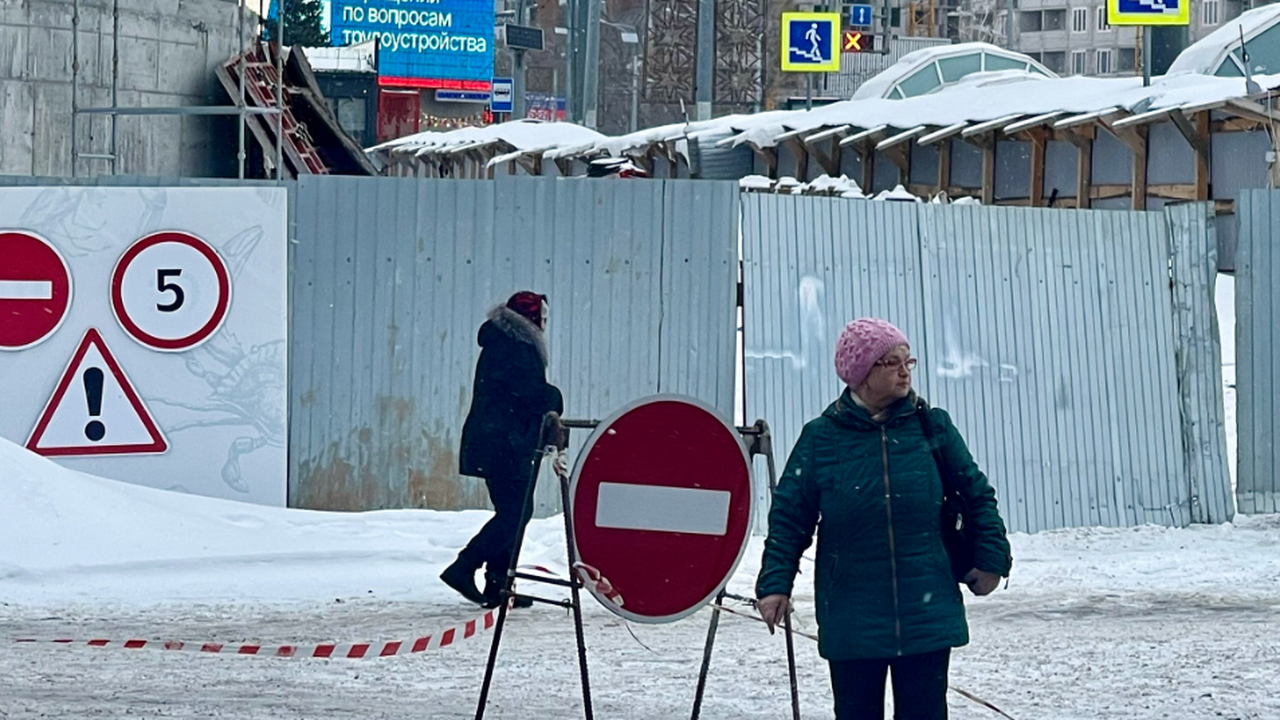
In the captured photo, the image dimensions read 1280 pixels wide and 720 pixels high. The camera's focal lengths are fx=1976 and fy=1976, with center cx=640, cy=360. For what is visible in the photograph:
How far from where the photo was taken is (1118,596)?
9828mm

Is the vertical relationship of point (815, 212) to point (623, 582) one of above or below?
above

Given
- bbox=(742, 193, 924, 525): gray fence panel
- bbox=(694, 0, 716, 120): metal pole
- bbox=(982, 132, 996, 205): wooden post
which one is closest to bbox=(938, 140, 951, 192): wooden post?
bbox=(982, 132, 996, 205): wooden post

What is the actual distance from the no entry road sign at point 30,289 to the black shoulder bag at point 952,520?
7.06 m

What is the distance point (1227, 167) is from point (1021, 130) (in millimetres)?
4081

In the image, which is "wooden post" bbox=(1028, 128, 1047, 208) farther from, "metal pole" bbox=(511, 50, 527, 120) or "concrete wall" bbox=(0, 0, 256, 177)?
"metal pole" bbox=(511, 50, 527, 120)

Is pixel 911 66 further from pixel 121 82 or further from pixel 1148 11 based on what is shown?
pixel 121 82

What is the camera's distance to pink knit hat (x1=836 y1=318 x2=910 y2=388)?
4855 millimetres

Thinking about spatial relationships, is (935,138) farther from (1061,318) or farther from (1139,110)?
(1061,318)

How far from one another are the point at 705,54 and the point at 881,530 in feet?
111

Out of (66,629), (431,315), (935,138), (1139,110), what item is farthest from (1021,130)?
(66,629)

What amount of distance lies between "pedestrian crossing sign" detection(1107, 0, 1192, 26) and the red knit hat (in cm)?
1736

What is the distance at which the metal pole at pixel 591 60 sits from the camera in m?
37.5

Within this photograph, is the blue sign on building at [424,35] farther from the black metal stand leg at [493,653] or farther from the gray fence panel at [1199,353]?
the black metal stand leg at [493,653]

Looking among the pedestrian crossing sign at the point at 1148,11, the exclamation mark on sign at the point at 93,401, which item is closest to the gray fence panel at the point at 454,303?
the exclamation mark on sign at the point at 93,401
